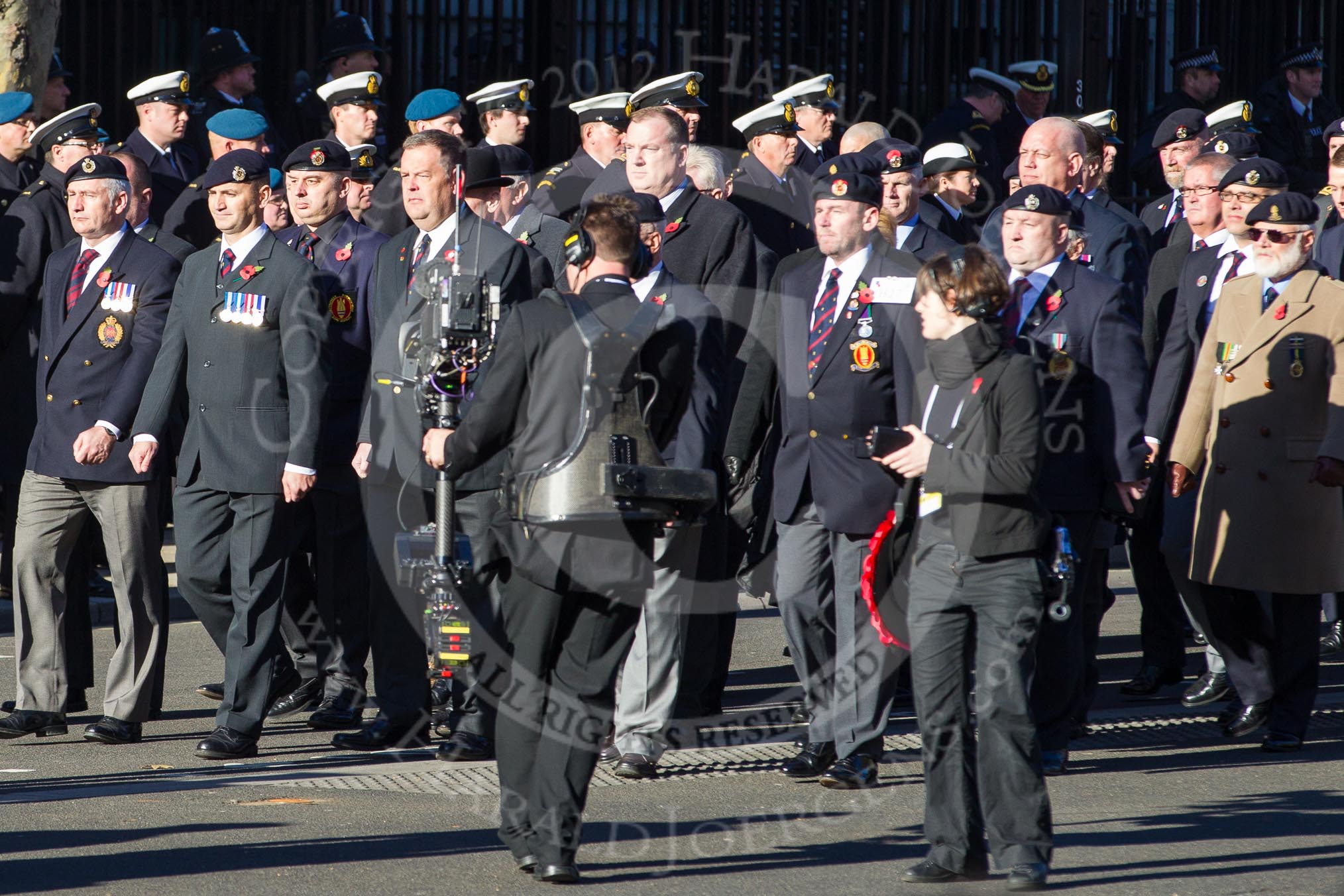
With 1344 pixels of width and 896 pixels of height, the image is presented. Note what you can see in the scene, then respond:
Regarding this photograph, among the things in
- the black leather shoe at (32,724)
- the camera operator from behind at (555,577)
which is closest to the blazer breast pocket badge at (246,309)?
the black leather shoe at (32,724)

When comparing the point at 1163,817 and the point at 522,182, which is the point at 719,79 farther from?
the point at 1163,817

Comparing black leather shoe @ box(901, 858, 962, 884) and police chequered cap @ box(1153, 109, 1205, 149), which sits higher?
police chequered cap @ box(1153, 109, 1205, 149)

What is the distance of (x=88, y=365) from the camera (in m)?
7.51

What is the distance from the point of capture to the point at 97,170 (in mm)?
7453

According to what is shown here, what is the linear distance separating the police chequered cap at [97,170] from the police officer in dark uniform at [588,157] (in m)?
2.24

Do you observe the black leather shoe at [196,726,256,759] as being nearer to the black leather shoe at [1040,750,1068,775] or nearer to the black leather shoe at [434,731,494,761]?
the black leather shoe at [434,731,494,761]

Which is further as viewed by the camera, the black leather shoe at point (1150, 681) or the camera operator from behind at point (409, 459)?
the black leather shoe at point (1150, 681)

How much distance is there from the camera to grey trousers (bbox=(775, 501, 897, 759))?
6648 mm

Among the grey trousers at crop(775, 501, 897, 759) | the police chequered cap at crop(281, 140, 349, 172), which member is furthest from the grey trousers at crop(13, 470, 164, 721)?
the grey trousers at crop(775, 501, 897, 759)

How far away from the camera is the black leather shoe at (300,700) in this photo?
7992mm

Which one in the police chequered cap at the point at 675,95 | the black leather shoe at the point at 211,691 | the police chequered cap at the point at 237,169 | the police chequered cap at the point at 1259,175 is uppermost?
the police chequered cap at the point at 675,95

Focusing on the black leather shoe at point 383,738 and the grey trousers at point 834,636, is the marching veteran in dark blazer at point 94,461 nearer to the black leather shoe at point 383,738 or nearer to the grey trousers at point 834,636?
the black leather shoe at point 383,738

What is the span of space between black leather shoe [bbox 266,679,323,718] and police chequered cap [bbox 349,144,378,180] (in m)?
2.09

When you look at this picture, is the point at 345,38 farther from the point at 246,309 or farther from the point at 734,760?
the point at 734,760
